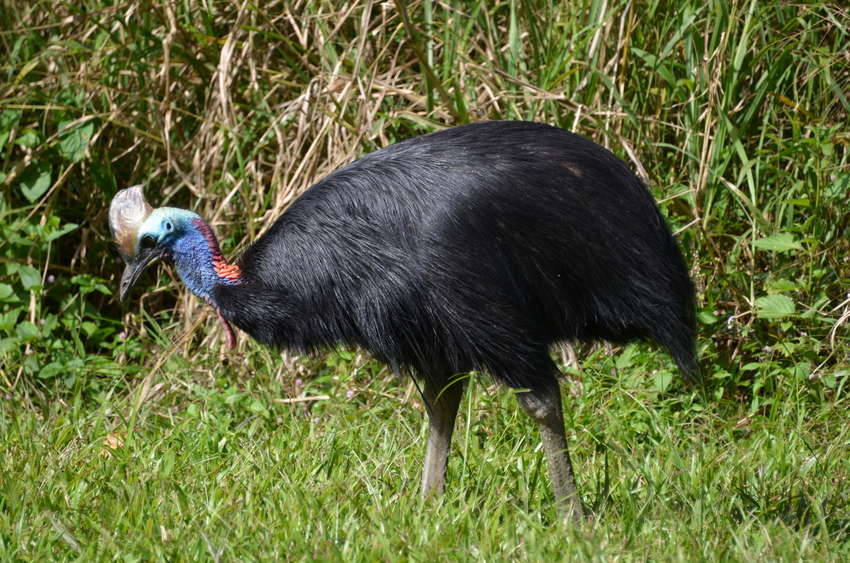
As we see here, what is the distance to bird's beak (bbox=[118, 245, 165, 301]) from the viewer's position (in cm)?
303

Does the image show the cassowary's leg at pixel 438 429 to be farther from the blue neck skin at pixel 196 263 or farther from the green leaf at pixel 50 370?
the green leaf at pixel 50 370

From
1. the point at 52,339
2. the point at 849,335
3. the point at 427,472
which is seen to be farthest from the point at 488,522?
the point at 52,339

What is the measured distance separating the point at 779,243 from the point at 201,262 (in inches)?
81.5

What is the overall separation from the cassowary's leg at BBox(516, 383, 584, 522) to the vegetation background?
0.09 m

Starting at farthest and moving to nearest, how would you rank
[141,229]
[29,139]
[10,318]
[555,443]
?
[29,139], [10,318], [141,229], [555,443]

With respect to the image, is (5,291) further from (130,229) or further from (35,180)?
(130,229)

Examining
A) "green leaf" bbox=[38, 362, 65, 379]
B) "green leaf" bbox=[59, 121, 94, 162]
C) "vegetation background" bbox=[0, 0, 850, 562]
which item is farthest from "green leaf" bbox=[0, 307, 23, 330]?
"green leaf" bbox=[59, 121, 94, 162]

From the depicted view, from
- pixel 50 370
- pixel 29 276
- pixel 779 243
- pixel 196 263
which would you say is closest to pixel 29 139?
pixel 29 276

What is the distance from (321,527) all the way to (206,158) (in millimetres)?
2497

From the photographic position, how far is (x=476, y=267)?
105 inches

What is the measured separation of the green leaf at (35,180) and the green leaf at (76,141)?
137mm

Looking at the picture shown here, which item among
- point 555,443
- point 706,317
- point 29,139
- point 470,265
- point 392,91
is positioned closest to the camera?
point 470,265

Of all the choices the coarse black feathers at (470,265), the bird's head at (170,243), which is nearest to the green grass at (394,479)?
the coarse black feathers at (470,265)

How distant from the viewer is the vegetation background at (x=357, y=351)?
282cm
